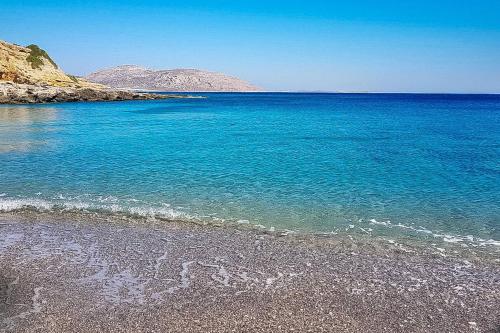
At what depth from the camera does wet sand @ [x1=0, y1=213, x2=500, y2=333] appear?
28.5ft

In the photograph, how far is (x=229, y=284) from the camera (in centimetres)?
1045

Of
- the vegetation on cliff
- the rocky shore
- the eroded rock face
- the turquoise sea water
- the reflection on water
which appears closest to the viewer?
the turquoise sea water

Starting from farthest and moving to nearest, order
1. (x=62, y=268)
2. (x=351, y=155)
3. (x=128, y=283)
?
(x=351, y=155) < (x=62, y=268) < (x=128, y=283)

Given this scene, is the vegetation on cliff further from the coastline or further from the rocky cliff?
the coastline

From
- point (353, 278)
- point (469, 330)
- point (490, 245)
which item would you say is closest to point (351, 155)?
point (490, 245)

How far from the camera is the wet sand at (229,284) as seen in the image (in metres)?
8.67

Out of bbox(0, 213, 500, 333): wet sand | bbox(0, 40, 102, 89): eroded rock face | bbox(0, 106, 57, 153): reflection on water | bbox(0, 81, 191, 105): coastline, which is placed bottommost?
bbox(0, 213, 500, 333): wet sand

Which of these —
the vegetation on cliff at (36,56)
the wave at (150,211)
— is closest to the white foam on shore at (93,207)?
the wave at (150,211)

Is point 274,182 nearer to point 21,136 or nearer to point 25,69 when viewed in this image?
point 21,136

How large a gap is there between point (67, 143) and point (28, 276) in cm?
2906

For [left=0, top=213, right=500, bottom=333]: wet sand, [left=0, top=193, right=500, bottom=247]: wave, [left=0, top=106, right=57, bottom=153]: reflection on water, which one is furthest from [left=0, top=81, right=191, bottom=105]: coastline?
[left=0, top=213, right=500, bottom=333]: wet sand

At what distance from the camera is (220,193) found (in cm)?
1984

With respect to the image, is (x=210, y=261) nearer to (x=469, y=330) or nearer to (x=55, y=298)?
(x=55, y=298)

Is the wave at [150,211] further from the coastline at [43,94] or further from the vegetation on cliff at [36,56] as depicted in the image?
the vegetation on cliff at [36,56]
